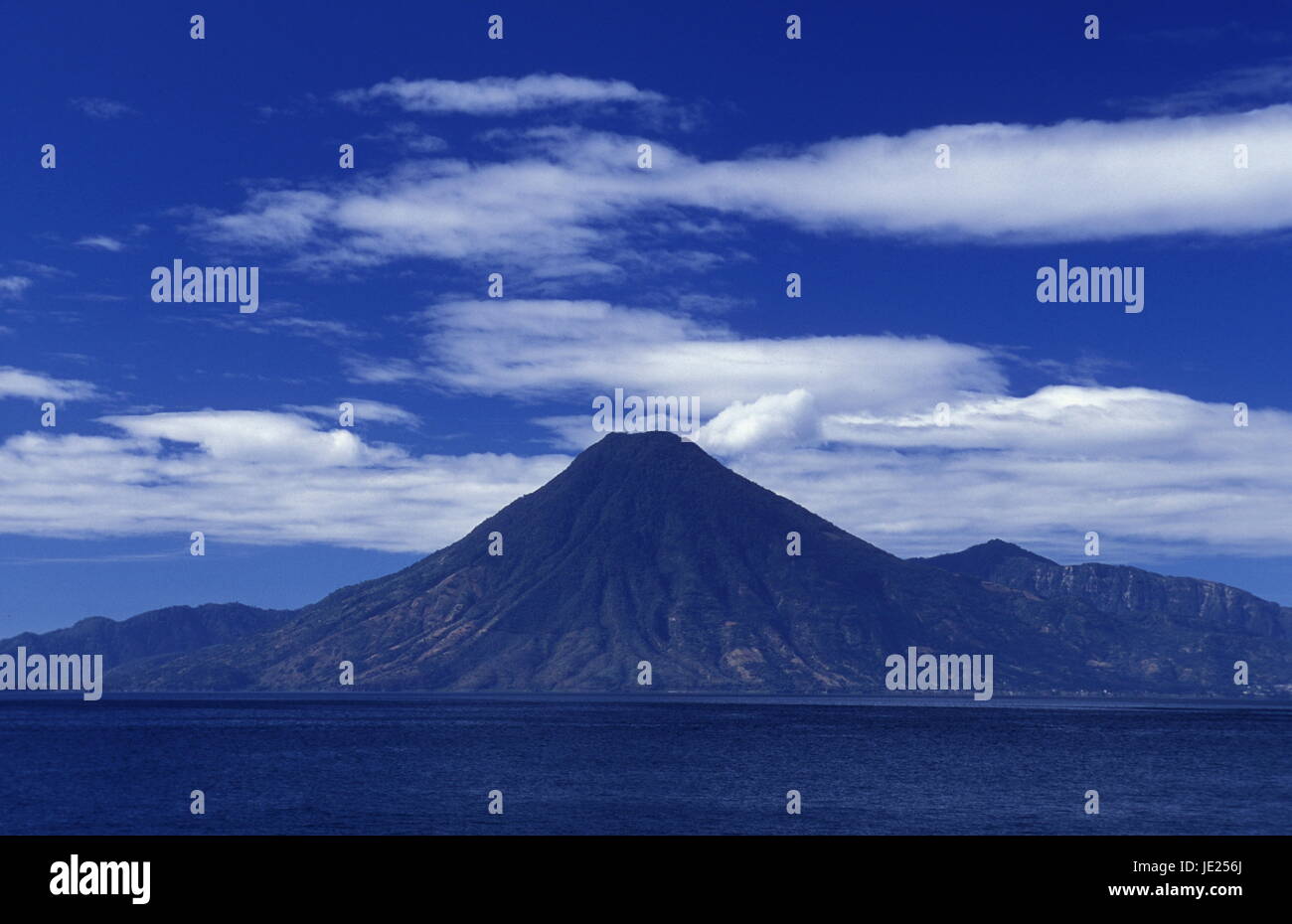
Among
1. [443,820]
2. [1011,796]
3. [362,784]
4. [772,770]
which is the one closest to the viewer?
[443,820]
